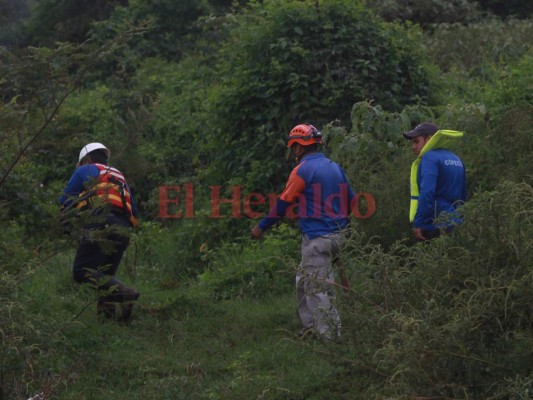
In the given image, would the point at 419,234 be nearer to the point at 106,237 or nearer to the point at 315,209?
the point at 315,209

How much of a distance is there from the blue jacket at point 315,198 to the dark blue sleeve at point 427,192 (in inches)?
24.5

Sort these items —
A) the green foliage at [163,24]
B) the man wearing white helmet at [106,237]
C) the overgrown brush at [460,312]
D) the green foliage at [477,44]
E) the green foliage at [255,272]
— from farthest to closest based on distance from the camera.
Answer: the green foliage at [163,24], the green foliage at [477,44], the green foliage at [255,272], the man wearing white helmet at [106,237], the overgrown brush at [460,312]

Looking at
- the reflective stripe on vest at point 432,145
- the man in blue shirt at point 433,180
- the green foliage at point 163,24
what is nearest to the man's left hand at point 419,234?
the man in blue shirt at point 433,180

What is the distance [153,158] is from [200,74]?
2.84 meters

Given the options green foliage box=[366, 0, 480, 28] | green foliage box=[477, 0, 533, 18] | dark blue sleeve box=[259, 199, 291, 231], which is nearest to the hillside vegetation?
dark blue sleeve box=[259, 199, 291, 231]

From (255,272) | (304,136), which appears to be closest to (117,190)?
(304,136)

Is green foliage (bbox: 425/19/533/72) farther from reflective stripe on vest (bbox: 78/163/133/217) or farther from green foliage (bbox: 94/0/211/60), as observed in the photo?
reflective stripe on vest (bbox: 78/163/133/217)

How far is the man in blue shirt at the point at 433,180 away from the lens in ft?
25.6

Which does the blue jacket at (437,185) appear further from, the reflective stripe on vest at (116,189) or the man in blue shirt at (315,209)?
the reflective stripe on vest at (116,189)

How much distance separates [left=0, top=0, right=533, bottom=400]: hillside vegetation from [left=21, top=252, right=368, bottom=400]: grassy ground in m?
0.02

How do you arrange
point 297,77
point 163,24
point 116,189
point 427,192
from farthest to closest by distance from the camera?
point 163,24 → point 297,77 → point 116,189 → point 427,192

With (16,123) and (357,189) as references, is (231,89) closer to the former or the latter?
(357,189)

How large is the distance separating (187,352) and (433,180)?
92.9 inches

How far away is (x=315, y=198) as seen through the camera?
8.00m
